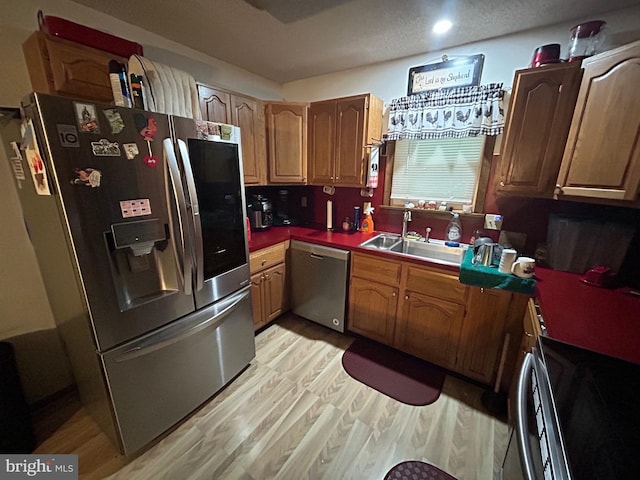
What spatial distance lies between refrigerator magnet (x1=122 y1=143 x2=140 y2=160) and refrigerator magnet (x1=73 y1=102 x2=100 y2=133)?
0.34 feet

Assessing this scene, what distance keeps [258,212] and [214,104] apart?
3.12ft

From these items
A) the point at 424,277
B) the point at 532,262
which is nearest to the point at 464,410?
the point at 424,277

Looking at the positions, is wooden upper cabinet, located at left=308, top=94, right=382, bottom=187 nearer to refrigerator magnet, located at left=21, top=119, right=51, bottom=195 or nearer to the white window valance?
the white window valance

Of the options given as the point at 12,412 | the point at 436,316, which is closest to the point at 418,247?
the point at 436,316

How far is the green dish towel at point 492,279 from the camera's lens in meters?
1.47

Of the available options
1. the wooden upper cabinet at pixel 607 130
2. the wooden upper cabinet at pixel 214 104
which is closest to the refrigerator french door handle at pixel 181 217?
the wooden upper cabinet at pixel 214 104

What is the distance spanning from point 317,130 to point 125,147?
1641 millimetres

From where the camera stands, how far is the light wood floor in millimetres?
1341

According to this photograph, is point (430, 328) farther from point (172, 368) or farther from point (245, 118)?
point (245, 118)

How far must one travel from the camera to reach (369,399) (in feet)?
5.78

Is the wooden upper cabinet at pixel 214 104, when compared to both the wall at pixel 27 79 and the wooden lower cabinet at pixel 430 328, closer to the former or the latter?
the wall at pixel 27 79

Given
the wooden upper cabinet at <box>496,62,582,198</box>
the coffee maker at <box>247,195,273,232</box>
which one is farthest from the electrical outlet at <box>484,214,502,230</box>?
the coffee maker at <box>247,195,273,232</box>

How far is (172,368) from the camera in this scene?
143cm

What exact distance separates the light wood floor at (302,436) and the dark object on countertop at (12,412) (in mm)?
116
